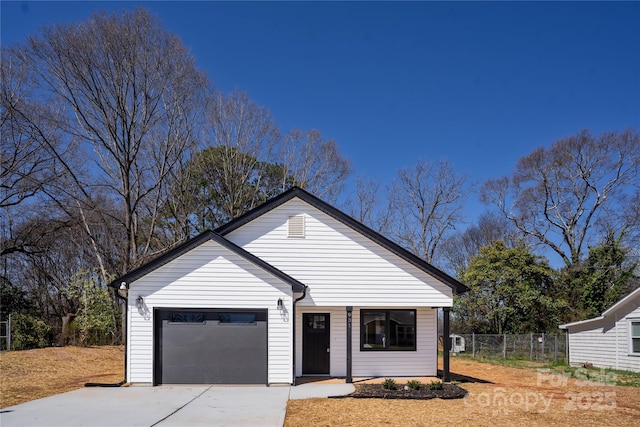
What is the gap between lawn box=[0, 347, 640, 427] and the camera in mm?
9539

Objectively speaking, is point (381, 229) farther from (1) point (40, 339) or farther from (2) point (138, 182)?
(1) point (40, 339)

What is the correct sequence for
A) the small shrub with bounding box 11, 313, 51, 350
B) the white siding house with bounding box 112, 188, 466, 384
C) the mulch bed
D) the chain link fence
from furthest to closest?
the chain link fence < the small shrub with bounding box 11, 313, 51, 350 < the white siding house with bounding box 112, 188, 466, 384 < the mulch bed

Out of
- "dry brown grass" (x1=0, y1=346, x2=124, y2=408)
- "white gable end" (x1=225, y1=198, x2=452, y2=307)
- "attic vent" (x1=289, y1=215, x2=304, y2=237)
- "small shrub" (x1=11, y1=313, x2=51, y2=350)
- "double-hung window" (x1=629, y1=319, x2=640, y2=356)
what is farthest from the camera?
"small shrub" (x1=11, y1=313, x2=51, y2=350)

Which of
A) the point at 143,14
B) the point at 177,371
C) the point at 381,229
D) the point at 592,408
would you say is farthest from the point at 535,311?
the point at 143,14

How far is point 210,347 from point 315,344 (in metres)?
3.46

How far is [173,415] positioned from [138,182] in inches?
739

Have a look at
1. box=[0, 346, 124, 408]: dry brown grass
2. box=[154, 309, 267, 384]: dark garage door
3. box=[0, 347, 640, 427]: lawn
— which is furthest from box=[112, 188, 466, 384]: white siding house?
box=[0, 346, 124, 408]: dry brown grass

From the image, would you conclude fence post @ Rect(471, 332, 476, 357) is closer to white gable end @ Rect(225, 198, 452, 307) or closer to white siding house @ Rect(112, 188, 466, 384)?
white siding house @ Rect(112, 188, 466, 384)

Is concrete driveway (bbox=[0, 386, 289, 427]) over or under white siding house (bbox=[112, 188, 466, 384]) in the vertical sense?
under

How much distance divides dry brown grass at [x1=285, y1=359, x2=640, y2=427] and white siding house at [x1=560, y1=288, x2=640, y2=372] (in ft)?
17.7

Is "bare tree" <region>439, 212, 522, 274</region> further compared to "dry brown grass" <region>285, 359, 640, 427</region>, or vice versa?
"bare tree" <region>439, 212, 522, 274</region>

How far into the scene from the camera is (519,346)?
24.3 m

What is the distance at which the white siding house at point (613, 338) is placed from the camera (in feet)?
60.8

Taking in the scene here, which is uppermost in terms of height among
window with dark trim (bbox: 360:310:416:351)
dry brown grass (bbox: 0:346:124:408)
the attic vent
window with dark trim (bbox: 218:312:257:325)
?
the attic vent
